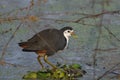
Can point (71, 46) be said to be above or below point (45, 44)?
below

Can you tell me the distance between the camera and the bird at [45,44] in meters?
6.36

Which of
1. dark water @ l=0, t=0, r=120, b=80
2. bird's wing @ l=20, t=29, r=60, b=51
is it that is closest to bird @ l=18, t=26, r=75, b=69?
bird's wing @ l=20, t=29, r=60, b=51

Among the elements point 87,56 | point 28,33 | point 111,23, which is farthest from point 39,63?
point 111,23

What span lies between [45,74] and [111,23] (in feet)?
7.78

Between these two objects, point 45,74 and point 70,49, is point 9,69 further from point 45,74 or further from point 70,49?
point 70,49

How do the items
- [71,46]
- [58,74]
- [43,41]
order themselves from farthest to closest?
[71,46] → [43,41] → [58,74]

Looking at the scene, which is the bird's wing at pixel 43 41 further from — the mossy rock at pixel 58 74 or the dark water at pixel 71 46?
the mossy rock at pixel 58 74

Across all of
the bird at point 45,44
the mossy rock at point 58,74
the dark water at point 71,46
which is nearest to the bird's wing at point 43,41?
the bird at point 45,44

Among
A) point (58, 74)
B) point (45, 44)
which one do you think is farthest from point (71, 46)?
point (58, 74)

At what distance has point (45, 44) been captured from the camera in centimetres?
643

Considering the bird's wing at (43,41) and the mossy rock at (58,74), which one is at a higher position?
the bird's wing at (43,41)

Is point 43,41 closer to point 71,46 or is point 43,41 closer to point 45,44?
point 45,44

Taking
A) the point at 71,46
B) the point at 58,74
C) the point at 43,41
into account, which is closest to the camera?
the point at 58,74

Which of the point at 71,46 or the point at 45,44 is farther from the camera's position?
the point at 71,46
